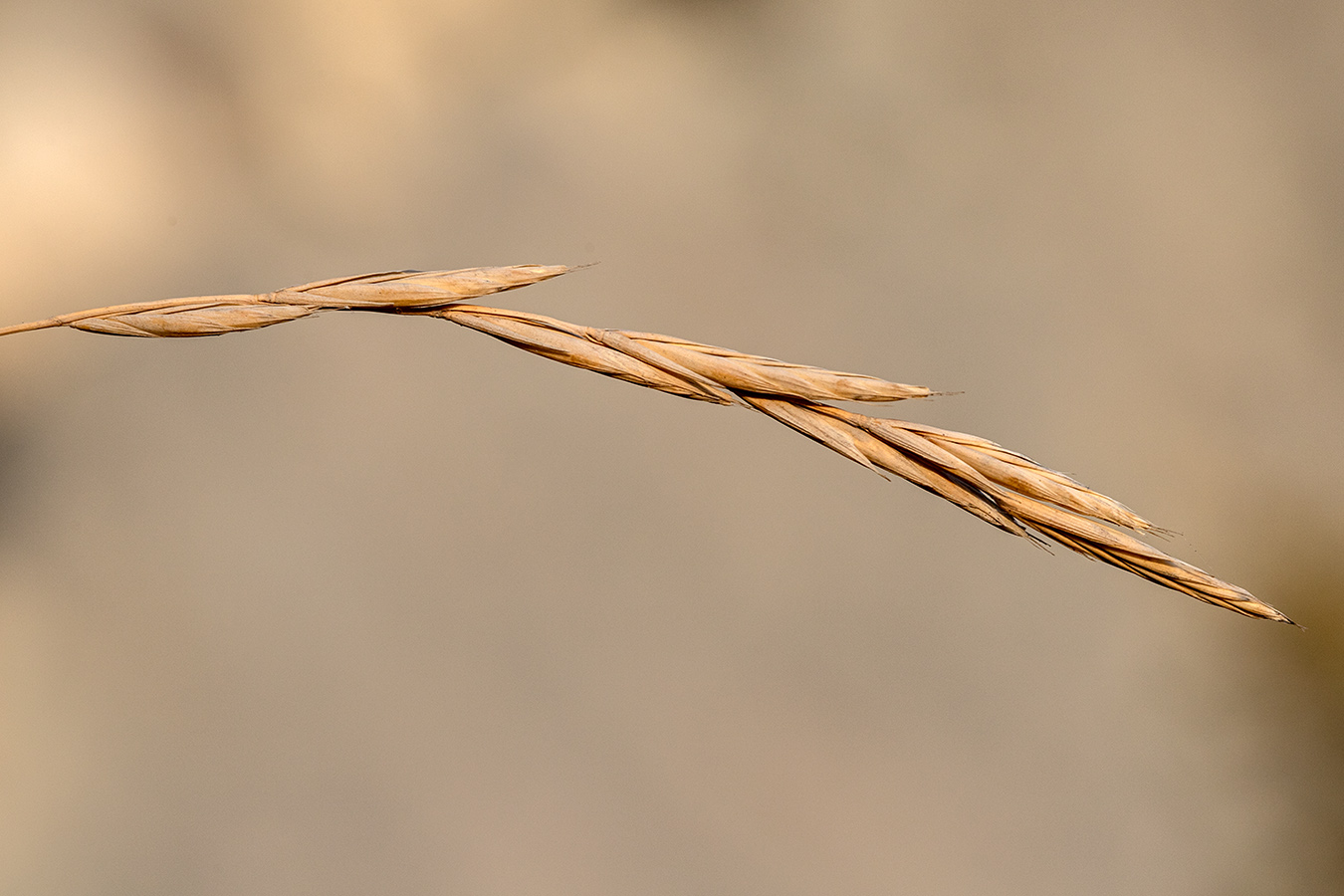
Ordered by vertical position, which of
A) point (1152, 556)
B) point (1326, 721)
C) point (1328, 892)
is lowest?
point (1328, 892)

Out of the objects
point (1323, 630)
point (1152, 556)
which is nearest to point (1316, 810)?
point (1323, 630)

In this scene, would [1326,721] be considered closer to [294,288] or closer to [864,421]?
[864,421]

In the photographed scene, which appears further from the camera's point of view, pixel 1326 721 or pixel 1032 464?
pixel 1326 721

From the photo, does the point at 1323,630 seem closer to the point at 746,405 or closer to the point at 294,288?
the point at 746,405

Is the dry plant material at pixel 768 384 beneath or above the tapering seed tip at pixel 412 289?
beneath

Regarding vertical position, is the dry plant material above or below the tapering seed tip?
below

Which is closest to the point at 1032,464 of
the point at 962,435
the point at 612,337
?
the point at 962,435

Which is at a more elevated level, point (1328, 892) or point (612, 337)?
point (612, 337)
